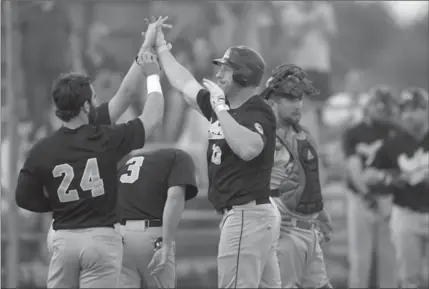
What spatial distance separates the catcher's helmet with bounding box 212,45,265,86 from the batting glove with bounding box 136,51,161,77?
43cm

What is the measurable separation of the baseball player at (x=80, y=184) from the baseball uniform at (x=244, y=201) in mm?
699

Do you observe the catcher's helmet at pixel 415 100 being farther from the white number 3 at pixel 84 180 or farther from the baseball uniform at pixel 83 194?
the white number 3 at pixel 84 180

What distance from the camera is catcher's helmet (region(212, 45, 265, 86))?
271 inches

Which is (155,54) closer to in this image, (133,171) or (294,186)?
(133,171)

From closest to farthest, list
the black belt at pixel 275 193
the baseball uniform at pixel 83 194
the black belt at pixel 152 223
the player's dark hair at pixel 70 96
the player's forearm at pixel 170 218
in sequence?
the baseball uniform at pixel 83 194
the player's dark hair at pixel 70 96
the player's forearm at pixel 170 218
the black belt at pixel 152 223
the black belt at pixel 275 193

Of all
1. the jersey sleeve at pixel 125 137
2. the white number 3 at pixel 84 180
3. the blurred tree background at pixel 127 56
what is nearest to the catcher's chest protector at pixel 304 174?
the jersey sleeve at pixel 125 137

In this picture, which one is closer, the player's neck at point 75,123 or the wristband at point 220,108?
the player's neck at point 75,123

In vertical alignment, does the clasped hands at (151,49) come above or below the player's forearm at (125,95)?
above

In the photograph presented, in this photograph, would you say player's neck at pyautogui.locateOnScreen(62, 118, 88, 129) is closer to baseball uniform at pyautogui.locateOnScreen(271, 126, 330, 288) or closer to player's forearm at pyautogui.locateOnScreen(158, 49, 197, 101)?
player's forearm at pyautogui.locateOnScreen(158, 49, 197, 101)

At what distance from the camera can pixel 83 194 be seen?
6.17m

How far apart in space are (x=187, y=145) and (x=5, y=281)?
14.8ft

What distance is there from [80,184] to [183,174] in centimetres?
140

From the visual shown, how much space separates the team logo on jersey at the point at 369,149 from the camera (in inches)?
448

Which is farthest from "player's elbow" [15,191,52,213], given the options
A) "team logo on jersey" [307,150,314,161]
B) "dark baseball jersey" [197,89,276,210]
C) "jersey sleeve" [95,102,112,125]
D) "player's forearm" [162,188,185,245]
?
"team logo on jersey" [307,150,314,161]
